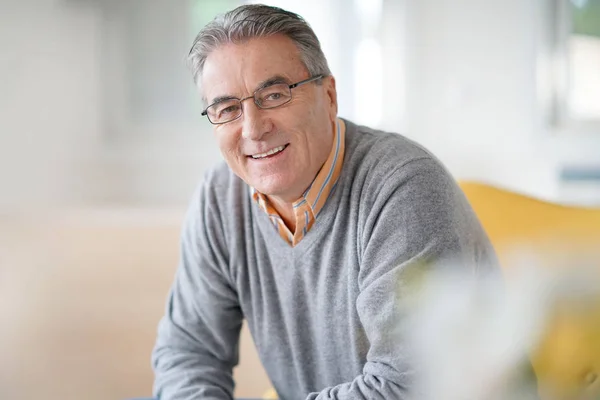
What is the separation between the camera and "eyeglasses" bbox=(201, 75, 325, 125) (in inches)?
32.9

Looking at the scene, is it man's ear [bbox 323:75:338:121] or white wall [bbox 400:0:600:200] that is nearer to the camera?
man's ear [bbox 323:75:338:121]

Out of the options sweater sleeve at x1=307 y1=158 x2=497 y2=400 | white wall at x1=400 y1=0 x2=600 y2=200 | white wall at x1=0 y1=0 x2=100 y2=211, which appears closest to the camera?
sweater sleeve at x1=307 y1=158 x2=497 y2=400

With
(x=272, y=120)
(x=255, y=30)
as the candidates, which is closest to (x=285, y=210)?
(x=272, y=120)

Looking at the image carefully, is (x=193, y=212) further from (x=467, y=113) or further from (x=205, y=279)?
(x=467, y=113)

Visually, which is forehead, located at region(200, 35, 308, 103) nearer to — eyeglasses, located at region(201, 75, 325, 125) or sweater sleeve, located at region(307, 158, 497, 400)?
eyeglasses, located at region(201, 75, 325, 125)

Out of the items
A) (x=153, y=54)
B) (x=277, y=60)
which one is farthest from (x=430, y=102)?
(x=277, y=60)

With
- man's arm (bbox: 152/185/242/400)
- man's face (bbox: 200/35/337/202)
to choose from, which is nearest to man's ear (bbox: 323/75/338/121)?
man's face (bbox: 200/35/337/202)

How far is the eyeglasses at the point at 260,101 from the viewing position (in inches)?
32.9

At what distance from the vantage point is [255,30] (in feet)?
2.69

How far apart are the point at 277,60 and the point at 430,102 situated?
2.59 feet

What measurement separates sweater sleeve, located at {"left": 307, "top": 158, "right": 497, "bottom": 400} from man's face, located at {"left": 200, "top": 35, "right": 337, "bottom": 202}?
0.10 m

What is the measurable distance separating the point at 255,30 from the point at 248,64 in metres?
0.04

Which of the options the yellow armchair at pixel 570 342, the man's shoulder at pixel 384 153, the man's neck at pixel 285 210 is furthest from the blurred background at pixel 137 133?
the yellow armchair at pixel 570 342

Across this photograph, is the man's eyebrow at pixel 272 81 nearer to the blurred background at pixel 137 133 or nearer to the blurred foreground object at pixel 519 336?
the blurred foreground object at pixel 519 336
